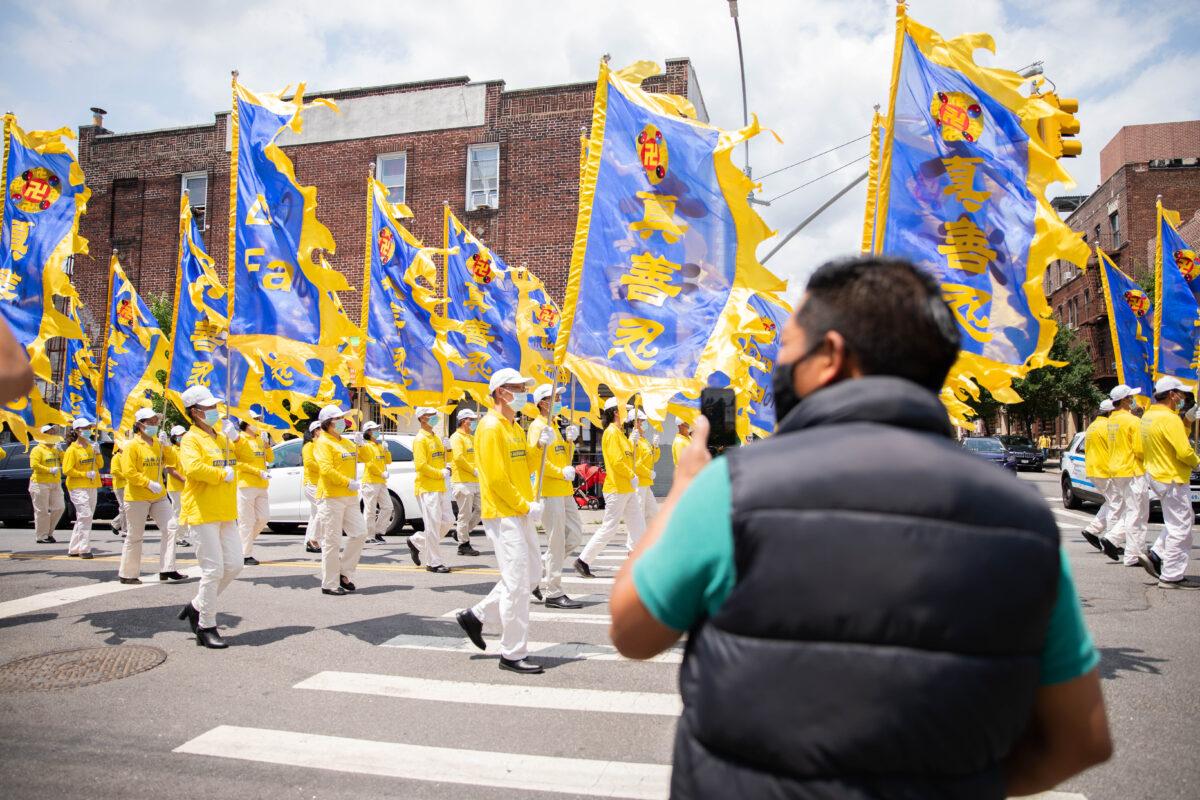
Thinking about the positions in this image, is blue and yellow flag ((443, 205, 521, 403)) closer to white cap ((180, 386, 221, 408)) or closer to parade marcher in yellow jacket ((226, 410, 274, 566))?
parade marcher in yellow jacket ((226, 410, 274, 566))

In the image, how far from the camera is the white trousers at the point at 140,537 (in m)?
9.55

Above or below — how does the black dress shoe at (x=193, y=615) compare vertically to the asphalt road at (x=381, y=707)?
above

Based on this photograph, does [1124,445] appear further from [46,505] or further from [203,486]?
[46,505]

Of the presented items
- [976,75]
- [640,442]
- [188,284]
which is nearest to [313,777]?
[976,75]

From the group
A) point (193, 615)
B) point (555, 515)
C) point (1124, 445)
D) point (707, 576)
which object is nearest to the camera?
point (707, 576)

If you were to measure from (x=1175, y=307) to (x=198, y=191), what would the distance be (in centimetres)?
2764

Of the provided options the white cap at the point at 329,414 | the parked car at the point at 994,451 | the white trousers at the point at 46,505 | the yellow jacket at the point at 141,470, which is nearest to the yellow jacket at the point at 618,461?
the white cap at the point at 329,414

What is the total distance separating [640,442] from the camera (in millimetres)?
11070

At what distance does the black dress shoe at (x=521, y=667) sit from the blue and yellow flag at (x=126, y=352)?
9133mm

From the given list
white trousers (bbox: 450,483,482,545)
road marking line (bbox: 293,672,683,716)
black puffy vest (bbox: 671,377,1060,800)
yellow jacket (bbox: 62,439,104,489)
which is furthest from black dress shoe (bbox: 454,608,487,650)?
yellow jacket (bbox: 62,439,104,489)

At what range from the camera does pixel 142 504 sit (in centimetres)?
1000

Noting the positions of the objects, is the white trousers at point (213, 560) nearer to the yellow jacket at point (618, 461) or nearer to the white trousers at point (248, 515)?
the white trousers at point (248, 515)

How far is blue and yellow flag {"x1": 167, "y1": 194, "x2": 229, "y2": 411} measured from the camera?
11031 millimetres

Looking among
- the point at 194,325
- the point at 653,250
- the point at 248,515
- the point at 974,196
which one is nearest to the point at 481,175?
the point at 194,325
